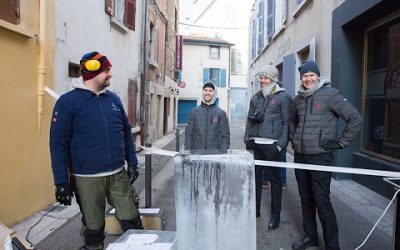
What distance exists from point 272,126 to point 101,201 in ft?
7.10

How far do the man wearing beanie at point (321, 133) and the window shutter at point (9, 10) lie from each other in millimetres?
3208

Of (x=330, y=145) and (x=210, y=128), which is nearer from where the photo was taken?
(x=330, y=145)

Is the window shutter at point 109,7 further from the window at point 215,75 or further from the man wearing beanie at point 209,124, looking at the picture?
the window at point 215,75

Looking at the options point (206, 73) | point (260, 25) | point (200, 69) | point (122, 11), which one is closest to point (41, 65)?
point (122, 11)

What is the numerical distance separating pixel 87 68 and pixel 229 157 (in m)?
Result: 1.41

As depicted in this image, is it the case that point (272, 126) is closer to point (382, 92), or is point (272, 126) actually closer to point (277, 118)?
point (277, 118)

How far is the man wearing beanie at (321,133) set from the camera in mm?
3602

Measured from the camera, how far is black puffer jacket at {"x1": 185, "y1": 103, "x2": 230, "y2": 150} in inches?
191

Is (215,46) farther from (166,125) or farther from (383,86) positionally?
(383,86)

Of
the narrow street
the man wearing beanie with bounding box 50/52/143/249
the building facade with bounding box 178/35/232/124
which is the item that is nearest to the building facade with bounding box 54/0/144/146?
the man wearing beanie with bounding box 50/52/143/249

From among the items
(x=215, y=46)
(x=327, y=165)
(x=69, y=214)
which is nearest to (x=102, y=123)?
(x=327, y=165)

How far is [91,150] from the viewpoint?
3.14 metres

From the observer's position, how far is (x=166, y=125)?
19.8 metres

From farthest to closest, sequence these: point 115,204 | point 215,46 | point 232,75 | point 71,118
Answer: point 232,75, point 215,46, point 115,204, point 71,118
